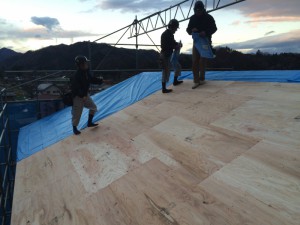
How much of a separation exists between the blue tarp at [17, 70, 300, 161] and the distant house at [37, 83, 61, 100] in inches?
28.7

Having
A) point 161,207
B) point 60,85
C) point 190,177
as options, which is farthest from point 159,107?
point 60,85

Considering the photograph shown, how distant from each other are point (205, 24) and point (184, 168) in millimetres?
3050

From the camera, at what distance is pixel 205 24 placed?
4668 millimetres

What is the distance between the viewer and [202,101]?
4020mm

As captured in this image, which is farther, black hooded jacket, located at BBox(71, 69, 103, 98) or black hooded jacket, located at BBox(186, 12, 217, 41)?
black hooded jacket, located at BBox(186, 12, 217, 41)

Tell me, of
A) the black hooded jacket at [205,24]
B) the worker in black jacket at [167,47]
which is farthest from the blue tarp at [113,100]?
the black hooded jacket at [205,24]

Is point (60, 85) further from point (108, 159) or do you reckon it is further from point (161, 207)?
point (161, 207)

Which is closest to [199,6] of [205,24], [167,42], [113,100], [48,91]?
[205,24]

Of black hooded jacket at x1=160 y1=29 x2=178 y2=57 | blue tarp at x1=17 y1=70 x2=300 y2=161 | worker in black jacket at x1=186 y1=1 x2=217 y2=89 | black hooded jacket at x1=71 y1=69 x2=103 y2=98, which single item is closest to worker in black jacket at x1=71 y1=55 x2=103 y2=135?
black hooded jacket at x1=71 y1=69 x2=103 y2=98

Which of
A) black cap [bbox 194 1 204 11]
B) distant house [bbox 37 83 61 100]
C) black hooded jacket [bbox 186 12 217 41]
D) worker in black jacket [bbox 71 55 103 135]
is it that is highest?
black cap [bbox 194 1 204 11]

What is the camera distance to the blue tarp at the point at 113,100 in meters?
4.58

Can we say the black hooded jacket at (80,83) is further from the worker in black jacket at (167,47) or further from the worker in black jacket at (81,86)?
the worker in black jacket at (167,47)

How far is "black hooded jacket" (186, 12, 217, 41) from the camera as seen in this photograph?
4.62m

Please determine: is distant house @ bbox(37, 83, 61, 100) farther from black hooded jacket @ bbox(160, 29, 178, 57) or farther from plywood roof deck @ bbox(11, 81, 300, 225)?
black hooded jacket @ bbox(160, 29, 178, 57)
